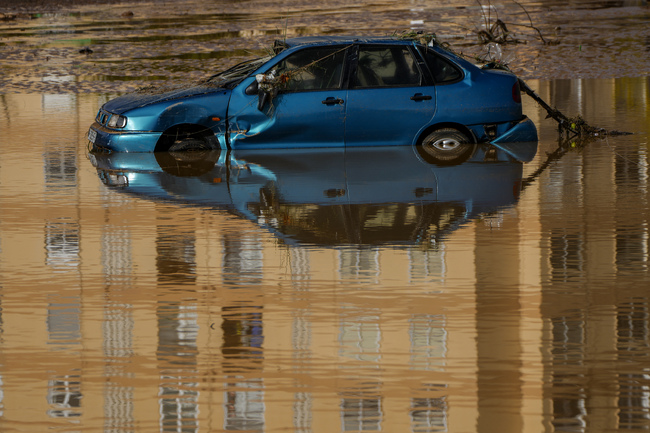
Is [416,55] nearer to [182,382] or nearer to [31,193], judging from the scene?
[31,193]

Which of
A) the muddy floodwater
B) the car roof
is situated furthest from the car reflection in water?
the car roof

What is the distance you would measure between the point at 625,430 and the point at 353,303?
2.23 metres

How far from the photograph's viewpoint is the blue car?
37.8 feet

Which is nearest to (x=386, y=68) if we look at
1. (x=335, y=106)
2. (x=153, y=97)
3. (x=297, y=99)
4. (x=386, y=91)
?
(x=386, y=91)

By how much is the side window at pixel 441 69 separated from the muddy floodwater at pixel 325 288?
959 millimetres

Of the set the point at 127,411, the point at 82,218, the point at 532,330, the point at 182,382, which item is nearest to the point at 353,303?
the point at 532,330

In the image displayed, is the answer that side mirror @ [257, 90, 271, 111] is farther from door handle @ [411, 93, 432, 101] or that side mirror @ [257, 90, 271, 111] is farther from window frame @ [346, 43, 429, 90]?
door handle @ [411, 93, 432, 101]

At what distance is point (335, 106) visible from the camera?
1154 centimetres

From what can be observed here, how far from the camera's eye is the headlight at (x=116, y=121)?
38.3ft

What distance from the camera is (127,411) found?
502 cm

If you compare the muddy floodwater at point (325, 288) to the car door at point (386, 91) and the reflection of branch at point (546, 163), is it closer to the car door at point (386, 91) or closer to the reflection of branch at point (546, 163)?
the reflection of branch at point (546, 163)

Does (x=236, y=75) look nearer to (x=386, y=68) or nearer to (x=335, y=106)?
(x=335, y=106)

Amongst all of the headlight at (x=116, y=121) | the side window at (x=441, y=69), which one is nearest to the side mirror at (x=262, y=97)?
the headlight at (x=116, y=121)

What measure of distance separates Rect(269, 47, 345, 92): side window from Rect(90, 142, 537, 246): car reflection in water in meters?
0.80
